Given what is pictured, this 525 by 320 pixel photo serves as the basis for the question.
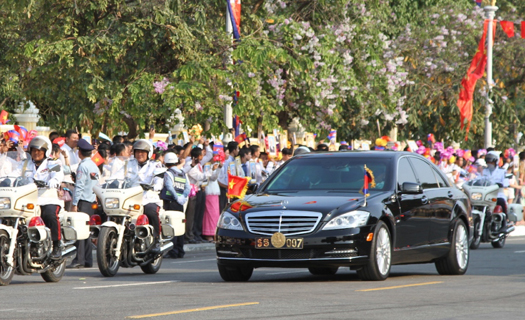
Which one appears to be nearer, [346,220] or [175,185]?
[346,220]

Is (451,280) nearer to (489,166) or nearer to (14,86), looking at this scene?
(489,166)

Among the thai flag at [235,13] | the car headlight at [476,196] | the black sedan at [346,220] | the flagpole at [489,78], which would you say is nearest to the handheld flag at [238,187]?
the black sedan at [346,220]

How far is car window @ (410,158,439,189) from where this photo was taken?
15.1 m

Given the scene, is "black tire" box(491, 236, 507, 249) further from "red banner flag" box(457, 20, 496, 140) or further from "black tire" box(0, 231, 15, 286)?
"red banner flag" box(457, 20, 496, 140)

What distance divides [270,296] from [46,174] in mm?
3990

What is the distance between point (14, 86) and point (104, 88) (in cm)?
861

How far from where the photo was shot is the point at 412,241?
14359 mm

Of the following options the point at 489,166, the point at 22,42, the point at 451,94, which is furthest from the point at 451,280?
the point at 451,94

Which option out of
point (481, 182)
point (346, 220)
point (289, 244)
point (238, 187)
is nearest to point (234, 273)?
point (289, 244)

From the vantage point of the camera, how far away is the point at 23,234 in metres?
13.8

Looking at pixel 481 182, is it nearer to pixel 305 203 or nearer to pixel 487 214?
pixel 487 214

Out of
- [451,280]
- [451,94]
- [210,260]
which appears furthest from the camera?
[451,94]

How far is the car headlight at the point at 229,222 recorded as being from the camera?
44.0 ft

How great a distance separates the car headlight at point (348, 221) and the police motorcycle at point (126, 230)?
321 cm
